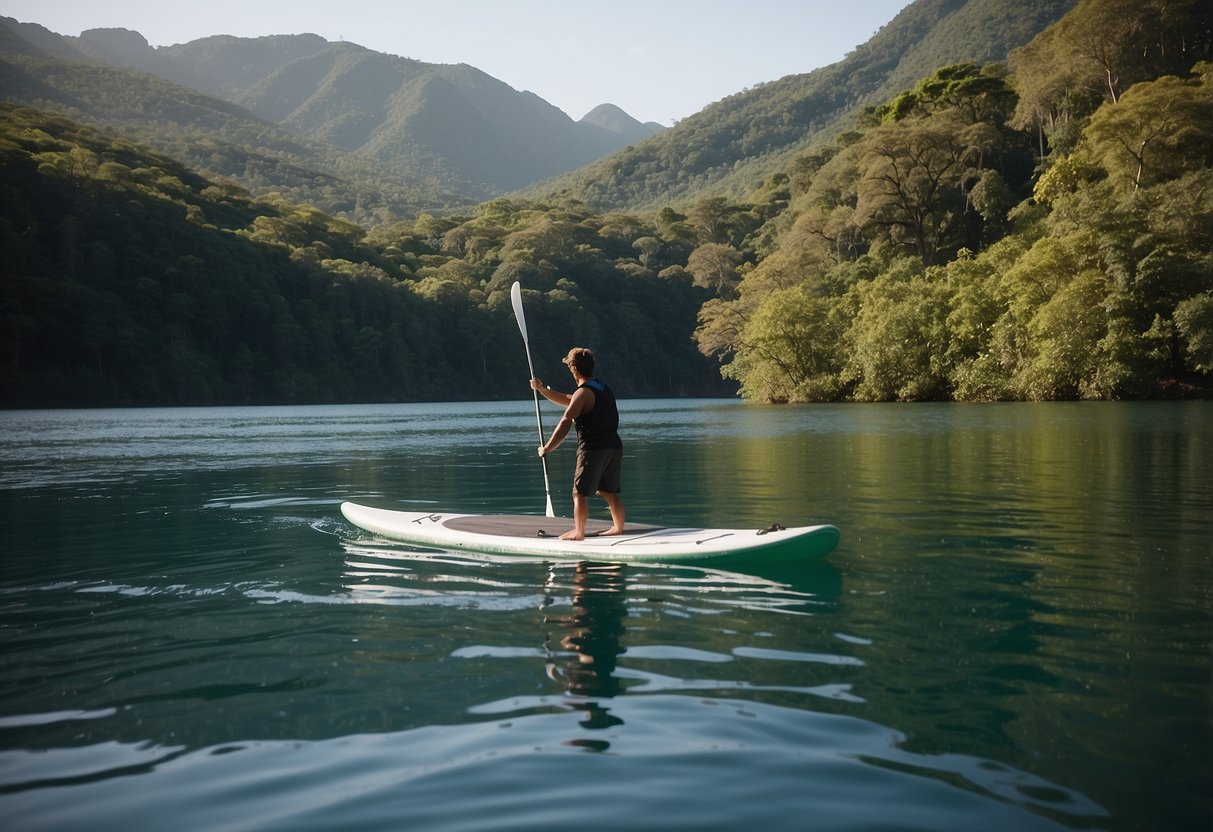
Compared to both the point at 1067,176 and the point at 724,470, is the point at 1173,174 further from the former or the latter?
the point at 724,470

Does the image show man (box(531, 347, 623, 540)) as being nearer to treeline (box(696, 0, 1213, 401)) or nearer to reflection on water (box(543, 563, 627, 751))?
reflection on water (box(543, 563, 627, 751))

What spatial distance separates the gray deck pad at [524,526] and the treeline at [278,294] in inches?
2906

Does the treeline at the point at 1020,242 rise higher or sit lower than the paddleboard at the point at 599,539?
higher

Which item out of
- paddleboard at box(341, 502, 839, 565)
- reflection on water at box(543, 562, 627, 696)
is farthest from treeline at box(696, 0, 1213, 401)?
reflection on water at box(543, 562, 627, 696)

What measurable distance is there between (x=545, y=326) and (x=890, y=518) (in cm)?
9872

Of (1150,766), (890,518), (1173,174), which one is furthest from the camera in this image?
(1173,174)

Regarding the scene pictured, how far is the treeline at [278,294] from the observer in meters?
77.8

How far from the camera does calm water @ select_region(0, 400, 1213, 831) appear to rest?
392 centimetres

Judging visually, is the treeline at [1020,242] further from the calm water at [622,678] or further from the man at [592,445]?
the man at [592,445]

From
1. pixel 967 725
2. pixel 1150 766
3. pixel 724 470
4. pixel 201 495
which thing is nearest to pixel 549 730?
pixel 967 725

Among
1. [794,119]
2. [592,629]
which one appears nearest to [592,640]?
[592,629]

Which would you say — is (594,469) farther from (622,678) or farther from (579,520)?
(622,678)

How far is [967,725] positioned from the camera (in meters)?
4.68

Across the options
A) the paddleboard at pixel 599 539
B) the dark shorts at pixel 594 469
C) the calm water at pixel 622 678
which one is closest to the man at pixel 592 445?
the dark shorts at pixel 594 469
